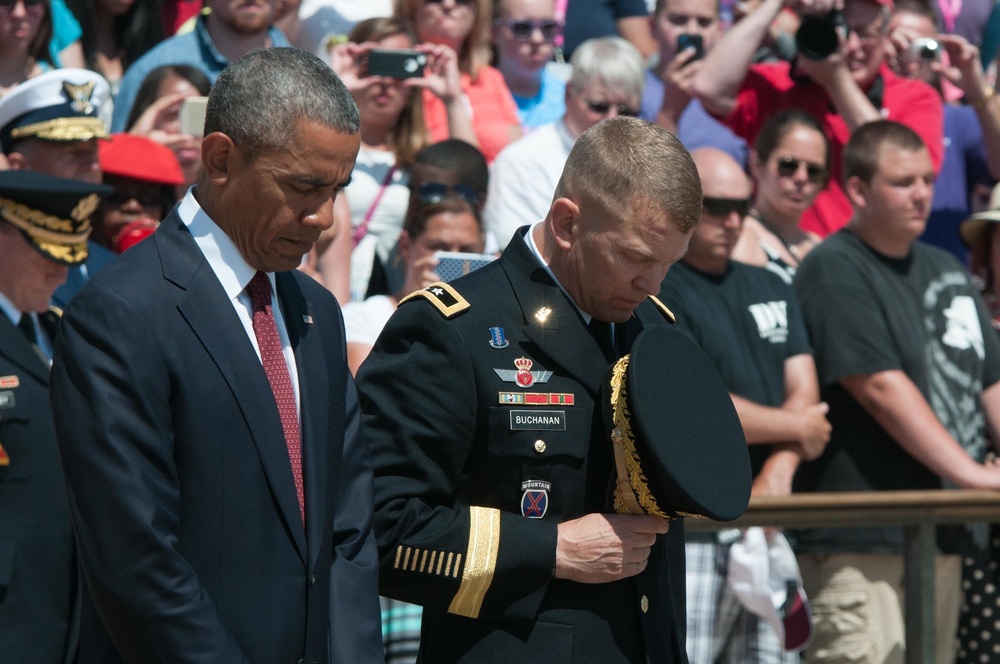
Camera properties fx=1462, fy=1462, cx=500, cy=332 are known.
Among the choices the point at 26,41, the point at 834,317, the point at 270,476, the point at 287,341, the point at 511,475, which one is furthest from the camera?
the point at 26,41

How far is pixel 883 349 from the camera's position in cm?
568

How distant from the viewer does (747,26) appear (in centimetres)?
702

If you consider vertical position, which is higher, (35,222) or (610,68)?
(610,68)

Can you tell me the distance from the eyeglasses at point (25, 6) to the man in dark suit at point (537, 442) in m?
3.70

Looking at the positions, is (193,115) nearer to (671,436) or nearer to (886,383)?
(886,383)

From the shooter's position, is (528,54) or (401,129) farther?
(528,54)

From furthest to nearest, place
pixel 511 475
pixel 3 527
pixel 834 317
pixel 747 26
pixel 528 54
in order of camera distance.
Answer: pixel 528 54 → pixel 747 26 → pixel 834 317 → pixel 3 527 → pixel 511 475

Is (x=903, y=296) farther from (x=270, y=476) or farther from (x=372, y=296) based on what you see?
(x=270, y=476)

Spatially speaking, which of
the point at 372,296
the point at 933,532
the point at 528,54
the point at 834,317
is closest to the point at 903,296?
the point at 834,317

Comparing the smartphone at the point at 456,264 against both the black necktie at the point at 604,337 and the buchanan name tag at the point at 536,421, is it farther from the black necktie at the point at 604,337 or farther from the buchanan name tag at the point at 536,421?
the buchanan name tag at the point at 536,421

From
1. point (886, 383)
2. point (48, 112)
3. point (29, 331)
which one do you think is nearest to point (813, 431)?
point (886, 383)

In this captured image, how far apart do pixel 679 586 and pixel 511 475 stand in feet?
1.73

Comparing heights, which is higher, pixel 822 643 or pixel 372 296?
pixel 372 296

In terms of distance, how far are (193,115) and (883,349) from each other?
9.42 ft
